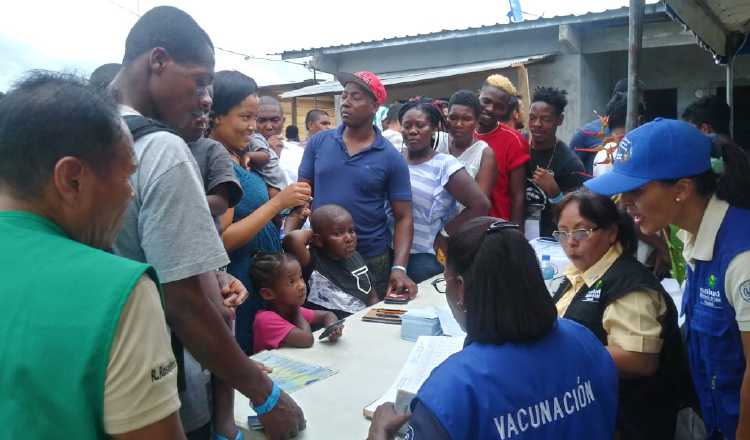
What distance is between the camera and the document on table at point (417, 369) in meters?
1.71

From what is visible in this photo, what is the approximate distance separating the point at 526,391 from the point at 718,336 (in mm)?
773

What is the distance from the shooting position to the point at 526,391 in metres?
1.27

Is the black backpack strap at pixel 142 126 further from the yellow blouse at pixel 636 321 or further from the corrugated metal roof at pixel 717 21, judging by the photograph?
the corrugated metal roof at pixel 717 21

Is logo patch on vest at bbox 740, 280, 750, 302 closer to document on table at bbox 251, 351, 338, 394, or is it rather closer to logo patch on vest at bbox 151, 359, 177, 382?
document on table at bbox 251, 351, 338, 394

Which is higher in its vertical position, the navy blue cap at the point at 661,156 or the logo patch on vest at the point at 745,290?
the navy blue cap at the point at 661,156

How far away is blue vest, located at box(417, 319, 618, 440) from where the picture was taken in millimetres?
1227

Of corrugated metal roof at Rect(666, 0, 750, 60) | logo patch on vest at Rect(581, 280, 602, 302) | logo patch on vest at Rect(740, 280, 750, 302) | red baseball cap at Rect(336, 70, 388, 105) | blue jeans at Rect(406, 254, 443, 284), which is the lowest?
blue jeans at Rect(406, 254, 443, 284)

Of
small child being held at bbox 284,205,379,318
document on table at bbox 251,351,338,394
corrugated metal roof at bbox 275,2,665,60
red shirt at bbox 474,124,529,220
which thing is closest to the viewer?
document on table at bbox 251,351,338,394

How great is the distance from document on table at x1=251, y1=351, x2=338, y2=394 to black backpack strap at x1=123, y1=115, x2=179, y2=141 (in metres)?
0.93

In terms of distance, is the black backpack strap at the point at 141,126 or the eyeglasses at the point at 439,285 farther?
→ the eyeglasses at the point at 439,285

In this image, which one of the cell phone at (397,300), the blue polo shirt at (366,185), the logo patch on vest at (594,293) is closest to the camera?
the logo patch on vest at (594,293)

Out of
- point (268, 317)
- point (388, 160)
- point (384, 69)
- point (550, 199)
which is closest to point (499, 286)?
point (268, 317)

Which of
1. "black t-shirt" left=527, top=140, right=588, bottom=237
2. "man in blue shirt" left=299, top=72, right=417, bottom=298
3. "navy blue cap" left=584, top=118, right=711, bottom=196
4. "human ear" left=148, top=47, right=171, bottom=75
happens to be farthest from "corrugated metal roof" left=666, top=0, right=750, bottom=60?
"human ear" left=148, top=47, right=171, bottom=75

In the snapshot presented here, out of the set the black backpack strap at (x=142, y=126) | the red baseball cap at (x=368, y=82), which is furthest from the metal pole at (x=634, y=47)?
the black backpack strap at (x=142, y=126)
